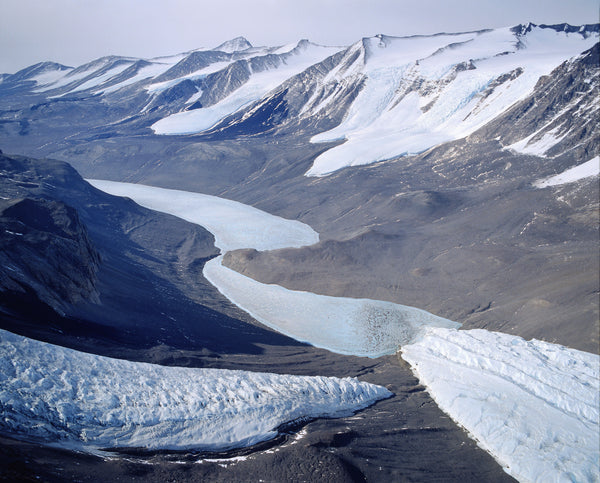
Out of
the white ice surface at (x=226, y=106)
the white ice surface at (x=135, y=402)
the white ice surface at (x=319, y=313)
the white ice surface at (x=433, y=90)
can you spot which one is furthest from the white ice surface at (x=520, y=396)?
the white ice surface at (x=226, y=106)

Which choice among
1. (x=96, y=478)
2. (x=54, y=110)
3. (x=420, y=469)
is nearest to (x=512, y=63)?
(x=420, y=469)

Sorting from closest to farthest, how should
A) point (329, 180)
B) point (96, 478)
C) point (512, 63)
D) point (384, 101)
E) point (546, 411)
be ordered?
point (96, 478) → point (546, 411) → point (329, 180) → point (512, 63) → point (384, 101)

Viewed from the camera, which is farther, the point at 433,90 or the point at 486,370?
the point at 433,90

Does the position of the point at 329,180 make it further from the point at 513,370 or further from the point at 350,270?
the point at 513,370

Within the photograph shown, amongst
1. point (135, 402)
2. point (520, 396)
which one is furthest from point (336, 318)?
point (135, 402)

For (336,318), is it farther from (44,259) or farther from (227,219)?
(227,219)

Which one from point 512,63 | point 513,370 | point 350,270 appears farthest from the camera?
point 512,63

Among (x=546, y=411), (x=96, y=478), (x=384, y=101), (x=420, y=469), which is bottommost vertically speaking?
(x=546, y=411)
